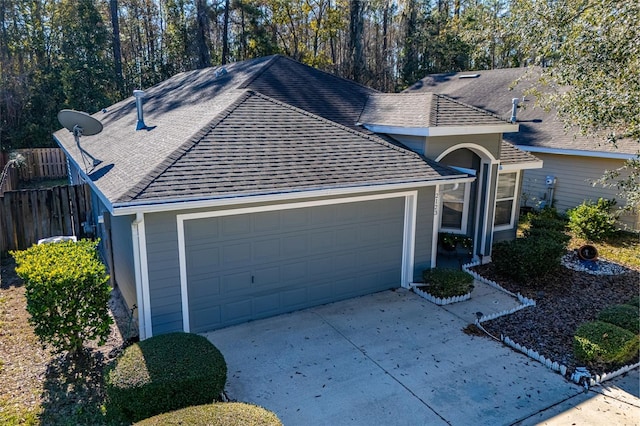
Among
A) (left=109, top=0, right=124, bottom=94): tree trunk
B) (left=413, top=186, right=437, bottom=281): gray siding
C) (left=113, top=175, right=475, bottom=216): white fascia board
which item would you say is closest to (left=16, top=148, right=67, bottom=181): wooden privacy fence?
(left=109, top=0, right=124, bottom=94): tree trunk

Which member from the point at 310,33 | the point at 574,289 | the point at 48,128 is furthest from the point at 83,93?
the point at 574,289

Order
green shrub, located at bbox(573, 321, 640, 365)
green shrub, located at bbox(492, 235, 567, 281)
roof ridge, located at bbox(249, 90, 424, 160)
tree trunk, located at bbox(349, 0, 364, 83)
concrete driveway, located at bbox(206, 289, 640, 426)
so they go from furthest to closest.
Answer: tree trunk, located at bbox(349, 0, 364, 83) < green shrub, located at bbox(492, 235, 567, 281) < roof ridge, located at bbox(249, 90, 424, 160) < green shrub, located at bbox(573, 321, 640, 365) < concrete driveway, located at bbox(206, 289, 640, 426)

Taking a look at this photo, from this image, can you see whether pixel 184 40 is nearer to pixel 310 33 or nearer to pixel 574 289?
pixel 310 33

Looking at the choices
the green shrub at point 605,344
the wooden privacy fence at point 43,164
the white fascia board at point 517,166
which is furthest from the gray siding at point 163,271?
the wooden privacy fence at point 43,164

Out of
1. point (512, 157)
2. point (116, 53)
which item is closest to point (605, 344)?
point (512, 157)

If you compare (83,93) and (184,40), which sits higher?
(184,40)

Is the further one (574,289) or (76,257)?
(574,289)

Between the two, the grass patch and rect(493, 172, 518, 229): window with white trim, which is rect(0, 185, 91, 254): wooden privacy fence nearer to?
the grass patch
